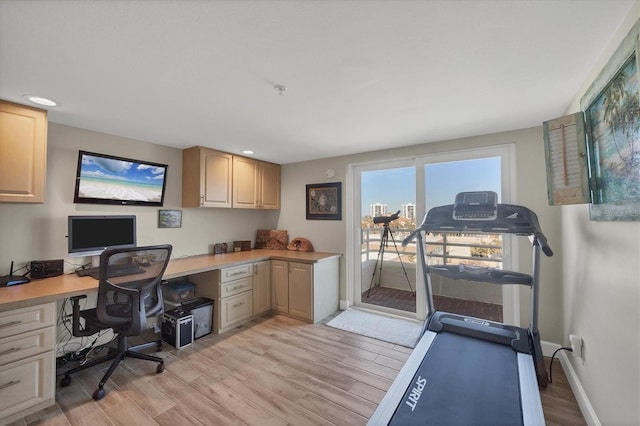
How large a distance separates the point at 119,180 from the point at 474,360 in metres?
3.75

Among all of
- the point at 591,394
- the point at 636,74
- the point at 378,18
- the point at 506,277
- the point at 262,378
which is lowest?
the point at 262,378

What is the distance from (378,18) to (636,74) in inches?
44.7

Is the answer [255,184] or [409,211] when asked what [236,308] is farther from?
[409,211]

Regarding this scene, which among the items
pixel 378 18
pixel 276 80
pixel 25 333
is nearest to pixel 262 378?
pixel 25 333

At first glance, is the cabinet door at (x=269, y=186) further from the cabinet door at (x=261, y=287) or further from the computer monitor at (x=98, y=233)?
the computer monitor at (x=98, y=233)

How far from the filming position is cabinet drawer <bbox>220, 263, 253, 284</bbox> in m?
3.07

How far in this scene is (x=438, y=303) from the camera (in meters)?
3.30

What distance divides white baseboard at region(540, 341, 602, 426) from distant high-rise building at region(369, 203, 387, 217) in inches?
83.2

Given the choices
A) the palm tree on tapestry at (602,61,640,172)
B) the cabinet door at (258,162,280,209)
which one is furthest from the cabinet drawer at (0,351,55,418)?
the palm tree on tapestry at (602,61,640,172)

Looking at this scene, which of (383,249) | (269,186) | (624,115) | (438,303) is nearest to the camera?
(624,115)

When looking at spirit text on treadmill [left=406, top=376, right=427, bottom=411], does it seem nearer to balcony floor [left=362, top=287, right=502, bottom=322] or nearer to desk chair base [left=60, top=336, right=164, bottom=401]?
balcony floor [left=362, top=287, right=502, bottom=322]

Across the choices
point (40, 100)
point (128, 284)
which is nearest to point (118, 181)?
point (40, 100)

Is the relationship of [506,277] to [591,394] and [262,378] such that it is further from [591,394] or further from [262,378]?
[262,378]

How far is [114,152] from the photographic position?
284cm
